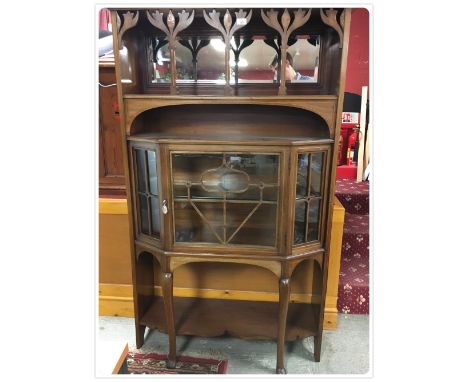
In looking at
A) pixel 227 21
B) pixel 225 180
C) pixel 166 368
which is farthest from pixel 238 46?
pixel 166 368

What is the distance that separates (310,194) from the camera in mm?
1441

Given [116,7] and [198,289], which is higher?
[116,7]

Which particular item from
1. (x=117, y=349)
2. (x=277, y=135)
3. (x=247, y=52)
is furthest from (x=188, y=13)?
(x=117, y=349)

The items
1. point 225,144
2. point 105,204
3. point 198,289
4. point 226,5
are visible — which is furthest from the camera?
point 198,289

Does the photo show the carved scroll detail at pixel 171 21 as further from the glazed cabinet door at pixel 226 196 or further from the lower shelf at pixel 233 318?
the lower shelf at pixel 233 318

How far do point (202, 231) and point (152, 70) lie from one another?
83 centimetres

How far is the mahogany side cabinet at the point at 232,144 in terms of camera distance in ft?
4.41

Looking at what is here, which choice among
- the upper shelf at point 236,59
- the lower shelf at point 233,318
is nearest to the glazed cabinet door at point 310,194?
the upper shelf at point 236,59

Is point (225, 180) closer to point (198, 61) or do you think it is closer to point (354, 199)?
point (198, 61)

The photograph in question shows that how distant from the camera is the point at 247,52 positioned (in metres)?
1.57

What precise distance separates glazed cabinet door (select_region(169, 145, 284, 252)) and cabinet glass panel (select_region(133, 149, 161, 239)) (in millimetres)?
105

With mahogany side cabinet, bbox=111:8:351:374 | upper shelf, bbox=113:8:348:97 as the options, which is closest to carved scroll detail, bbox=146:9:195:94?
mahogany side cabinet, bbox=111:8:351:374

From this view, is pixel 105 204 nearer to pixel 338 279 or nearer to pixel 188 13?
pixel 188 13

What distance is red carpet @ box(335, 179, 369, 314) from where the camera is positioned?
1.94 m
